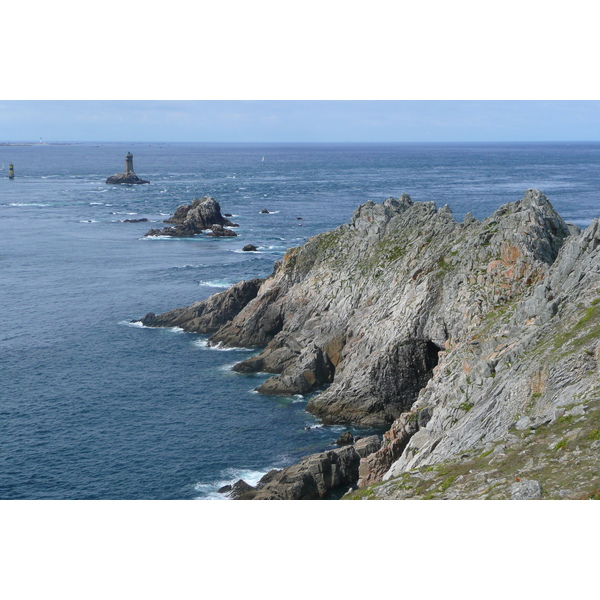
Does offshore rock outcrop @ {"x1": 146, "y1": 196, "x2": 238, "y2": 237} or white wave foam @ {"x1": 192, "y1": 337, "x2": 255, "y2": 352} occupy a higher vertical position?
offshore rock outcrop @ {"x1": 146, "y1": 196, "x2": 238, "y2": 237}

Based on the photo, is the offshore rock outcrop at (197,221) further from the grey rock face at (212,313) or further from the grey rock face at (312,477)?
the grey rock face at (312,477)

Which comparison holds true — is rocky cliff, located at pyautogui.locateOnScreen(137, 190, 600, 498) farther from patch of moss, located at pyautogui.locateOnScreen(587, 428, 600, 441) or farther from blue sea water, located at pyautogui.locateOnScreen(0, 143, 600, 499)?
blue sea water, located at pyautogui.locateOnScreen(0, 143, 600, 499)

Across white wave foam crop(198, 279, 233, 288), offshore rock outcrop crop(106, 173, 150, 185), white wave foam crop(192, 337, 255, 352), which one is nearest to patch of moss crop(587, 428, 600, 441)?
white wave foam crop(192, 337, 255, 352)

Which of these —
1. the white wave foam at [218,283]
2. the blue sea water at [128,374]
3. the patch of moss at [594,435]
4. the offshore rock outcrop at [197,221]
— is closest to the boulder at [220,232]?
the offshore rock outcrop at [197,221]

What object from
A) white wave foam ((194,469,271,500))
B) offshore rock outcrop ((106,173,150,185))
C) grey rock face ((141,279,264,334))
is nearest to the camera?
white wave foam ((194,469,271,500))

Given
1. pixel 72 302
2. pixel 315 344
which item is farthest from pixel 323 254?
pixel 72 302

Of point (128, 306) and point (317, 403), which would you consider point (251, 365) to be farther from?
point (128, 306)
